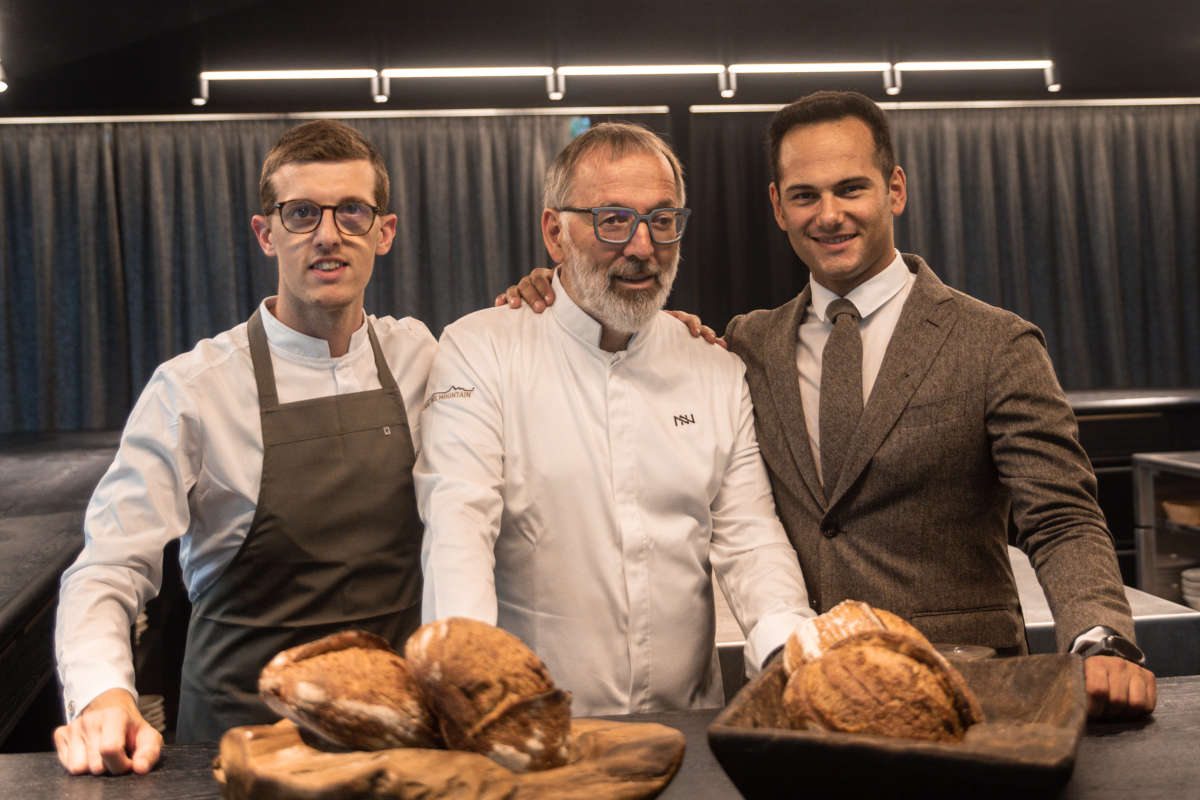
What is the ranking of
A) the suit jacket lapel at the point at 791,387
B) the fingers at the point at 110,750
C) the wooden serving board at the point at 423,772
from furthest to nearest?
the suit jacket lapel at the point at 791,387 < the fingers at the point at 110,750 < the wooden serving board at the point at 423,772

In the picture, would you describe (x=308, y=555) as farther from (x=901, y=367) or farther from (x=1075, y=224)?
(x=1075, y=224)

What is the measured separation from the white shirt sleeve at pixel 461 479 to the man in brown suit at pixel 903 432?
45 centimetres

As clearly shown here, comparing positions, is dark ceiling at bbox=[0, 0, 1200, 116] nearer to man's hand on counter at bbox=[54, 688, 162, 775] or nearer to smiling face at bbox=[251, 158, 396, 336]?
smiling face at bbox=[251, 158, 396, 336]

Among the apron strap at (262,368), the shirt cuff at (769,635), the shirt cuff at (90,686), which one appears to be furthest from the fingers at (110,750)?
the shirt cuff at (769,635)

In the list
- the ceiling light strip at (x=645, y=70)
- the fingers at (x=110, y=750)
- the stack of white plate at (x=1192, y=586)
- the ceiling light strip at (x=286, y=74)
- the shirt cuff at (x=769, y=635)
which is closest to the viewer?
the fingers at (x=110, y=750)

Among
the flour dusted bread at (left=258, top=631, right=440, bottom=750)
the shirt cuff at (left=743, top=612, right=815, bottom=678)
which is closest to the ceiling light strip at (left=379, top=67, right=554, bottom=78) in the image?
the shirt cuff at (left=743, top=612, right=815, bottom=678)

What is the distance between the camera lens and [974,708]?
0.73m

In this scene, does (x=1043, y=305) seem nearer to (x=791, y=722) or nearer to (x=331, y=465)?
(x=331, y=465)

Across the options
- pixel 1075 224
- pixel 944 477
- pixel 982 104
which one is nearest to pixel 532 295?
pixel 944 477

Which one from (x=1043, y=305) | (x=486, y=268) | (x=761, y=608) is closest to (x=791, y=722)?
(x=761, y=608)

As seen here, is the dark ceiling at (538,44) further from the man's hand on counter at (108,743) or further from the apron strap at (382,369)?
the man's hand on counter at (108,743)

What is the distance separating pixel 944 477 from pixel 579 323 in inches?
24.3

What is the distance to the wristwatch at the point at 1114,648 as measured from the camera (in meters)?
1.16

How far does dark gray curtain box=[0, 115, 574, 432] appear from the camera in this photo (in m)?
5.01
